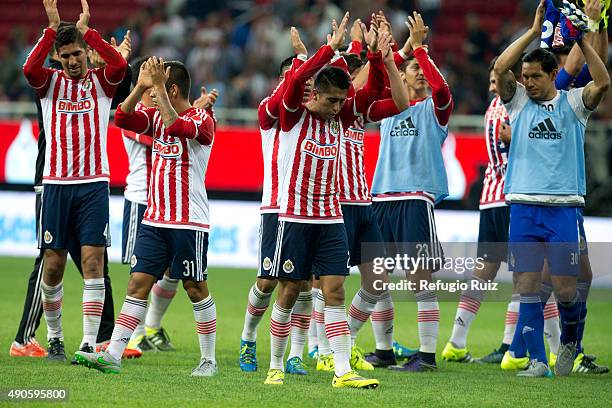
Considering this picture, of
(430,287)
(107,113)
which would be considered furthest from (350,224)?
(107,113)

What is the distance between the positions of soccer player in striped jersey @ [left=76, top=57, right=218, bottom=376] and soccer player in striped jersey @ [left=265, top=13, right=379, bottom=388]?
2.10ft

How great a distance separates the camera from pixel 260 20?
72.4ft

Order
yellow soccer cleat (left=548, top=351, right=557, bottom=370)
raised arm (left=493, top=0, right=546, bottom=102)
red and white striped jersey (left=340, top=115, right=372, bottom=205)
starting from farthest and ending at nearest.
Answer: yellow soccer cleat (left=548, top=351, right=557, bottom=370) < red and white striped jersey (left=340, top=115, right=372, bottom=205) < raised arm (left=493, top=0, right=546, bottom=102)

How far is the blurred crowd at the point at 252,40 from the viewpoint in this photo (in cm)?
1981

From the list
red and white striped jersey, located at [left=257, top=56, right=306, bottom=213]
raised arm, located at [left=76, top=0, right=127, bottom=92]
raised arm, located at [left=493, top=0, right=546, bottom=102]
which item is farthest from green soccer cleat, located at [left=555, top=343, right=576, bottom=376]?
raised arm, located at [left=76, top=0, right=127, bottom=92]

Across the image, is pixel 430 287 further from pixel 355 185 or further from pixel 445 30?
pixel 445 30

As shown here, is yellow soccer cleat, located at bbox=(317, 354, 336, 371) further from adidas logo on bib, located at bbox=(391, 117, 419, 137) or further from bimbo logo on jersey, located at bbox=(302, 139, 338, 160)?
adidas logo on bib, located at bbox=(391, 117, 419, 137)

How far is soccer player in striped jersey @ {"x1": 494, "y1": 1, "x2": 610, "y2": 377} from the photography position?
8.59 m

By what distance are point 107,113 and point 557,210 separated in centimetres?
356

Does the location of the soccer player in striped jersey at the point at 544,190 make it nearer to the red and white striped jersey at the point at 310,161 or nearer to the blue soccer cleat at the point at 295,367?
the red and white striped jersey at the point at 310,161

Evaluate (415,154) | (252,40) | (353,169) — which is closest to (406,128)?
(415,154)

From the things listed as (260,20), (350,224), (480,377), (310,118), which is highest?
(260,20)

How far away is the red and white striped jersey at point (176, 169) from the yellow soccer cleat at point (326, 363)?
4.78ft

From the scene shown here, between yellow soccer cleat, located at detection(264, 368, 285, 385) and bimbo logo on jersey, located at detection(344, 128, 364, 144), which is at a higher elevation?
bimbo logo on jersey, located at detection(344, 128, 364, 144)
